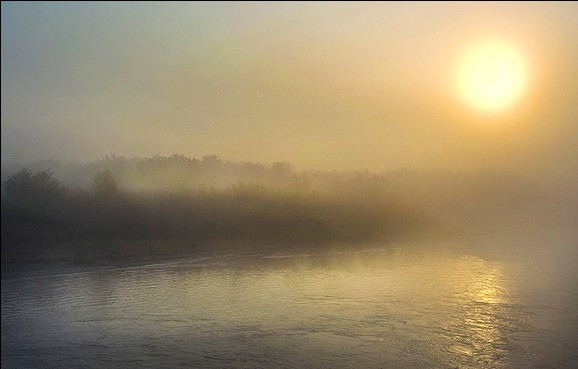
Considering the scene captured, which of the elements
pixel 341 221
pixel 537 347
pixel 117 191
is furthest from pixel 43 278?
pixel 341 221

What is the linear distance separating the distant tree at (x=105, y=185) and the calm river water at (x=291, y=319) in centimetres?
350

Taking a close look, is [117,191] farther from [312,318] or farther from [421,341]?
[421,341]

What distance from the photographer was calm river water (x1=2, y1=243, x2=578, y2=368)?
984 cm

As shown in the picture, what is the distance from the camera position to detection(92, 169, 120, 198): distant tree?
73.9ft

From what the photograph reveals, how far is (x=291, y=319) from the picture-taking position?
1261cm

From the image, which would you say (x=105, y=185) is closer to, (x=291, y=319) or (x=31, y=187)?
(x=31, y=187)

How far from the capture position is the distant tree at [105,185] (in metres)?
22.5

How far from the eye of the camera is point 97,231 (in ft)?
74.9

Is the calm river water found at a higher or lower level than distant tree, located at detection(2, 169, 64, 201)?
lower

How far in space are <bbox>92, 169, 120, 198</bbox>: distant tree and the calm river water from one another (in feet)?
11.5

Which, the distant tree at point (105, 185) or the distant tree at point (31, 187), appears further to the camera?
the distant tree at point (105, 185)

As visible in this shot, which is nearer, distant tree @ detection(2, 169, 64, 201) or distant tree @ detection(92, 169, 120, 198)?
distant tree @ detection(2, 169, 64, 201)

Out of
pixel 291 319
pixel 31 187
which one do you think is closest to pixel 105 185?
pixel 31 187

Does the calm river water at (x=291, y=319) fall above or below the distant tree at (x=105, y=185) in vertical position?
below
